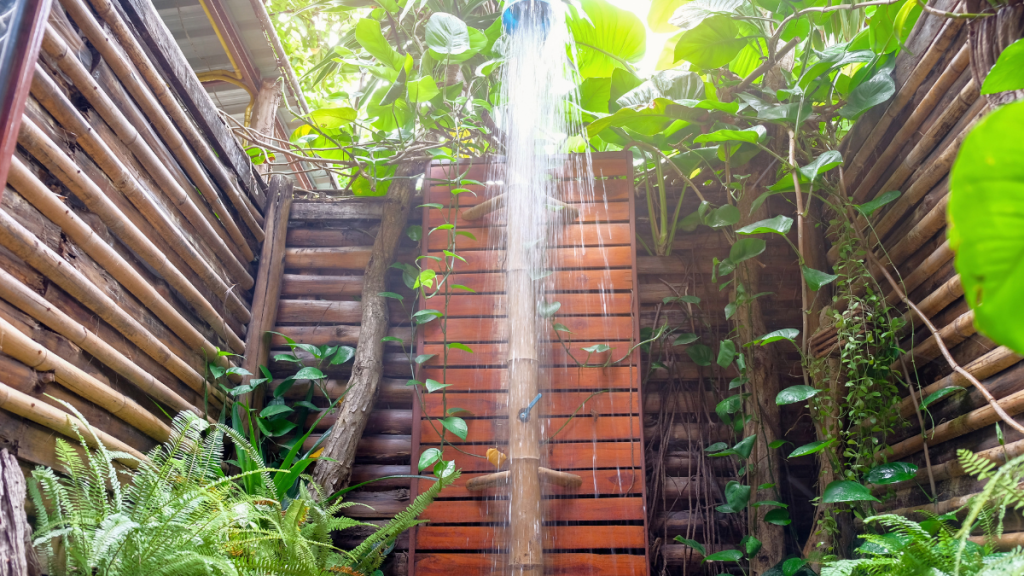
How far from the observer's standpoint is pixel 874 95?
1911mm

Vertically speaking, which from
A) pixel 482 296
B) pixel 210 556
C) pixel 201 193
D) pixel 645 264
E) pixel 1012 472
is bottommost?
pixel 210 556

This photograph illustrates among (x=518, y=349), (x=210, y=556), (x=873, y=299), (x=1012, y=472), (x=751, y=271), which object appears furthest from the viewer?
(x=751, y=271)

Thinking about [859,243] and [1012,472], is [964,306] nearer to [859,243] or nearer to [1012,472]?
[859,243]

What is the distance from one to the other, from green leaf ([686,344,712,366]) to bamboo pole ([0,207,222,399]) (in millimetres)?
1757

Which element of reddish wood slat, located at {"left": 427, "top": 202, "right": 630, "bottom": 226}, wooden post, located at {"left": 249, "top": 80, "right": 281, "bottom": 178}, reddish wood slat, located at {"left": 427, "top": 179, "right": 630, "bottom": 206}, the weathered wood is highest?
wooden post, located at {"left": 249, "top": 80, "right": 281, "bottom": 178}

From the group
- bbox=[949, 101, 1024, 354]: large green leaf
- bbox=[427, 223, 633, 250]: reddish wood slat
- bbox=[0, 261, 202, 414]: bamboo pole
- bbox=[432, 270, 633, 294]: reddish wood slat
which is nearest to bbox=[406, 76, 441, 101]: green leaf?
bbox=[427, 223, 633, 250]: reddish wood slat

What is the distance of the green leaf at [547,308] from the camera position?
7.00 feet

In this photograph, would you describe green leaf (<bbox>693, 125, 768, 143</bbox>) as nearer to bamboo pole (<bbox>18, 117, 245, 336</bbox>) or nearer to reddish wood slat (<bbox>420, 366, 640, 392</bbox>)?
reddish wood slat (<bbox>420, 366, 640, 392</bbox>)

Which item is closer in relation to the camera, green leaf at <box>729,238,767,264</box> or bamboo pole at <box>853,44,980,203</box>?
bamboo pole at <box>853,44,980,203</box>

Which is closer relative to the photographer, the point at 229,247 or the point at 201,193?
the point at 201,193

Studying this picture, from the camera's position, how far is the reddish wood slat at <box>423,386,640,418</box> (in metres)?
2.06

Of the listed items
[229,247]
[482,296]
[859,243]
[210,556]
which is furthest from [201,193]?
[859,243]

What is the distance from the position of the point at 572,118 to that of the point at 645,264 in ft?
2.15

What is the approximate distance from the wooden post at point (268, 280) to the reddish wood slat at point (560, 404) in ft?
2.62
